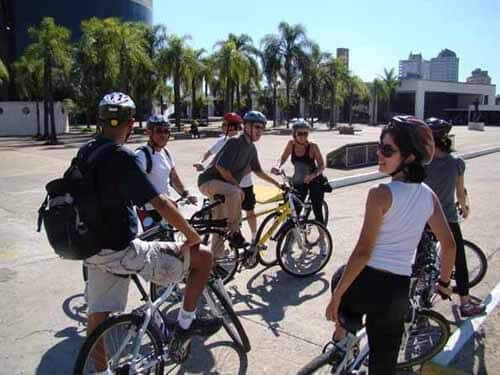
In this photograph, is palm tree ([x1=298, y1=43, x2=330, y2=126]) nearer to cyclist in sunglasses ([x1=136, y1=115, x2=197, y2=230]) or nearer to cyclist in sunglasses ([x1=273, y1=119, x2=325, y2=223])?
cyclist in sunglasses ([x1=273, y1=119, x2=325, y2=223])

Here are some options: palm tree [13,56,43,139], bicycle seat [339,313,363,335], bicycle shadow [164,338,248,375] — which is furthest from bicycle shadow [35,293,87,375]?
palm tree [13,56,43,139]

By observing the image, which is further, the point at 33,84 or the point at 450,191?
the point at 33,84

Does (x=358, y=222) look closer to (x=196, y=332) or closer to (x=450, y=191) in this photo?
(x=450, y=191)

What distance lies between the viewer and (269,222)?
5.50m

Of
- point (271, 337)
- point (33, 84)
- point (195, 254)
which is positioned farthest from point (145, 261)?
point (33, 84)

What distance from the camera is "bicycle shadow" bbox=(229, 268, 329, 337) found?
4.53 meters

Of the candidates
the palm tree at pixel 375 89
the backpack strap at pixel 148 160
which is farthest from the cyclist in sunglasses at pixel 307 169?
the palm tree at pixel 375 89

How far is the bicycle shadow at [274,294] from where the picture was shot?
178 inches

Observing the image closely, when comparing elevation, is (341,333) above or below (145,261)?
below

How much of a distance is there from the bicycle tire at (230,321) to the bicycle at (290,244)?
5.18 ft

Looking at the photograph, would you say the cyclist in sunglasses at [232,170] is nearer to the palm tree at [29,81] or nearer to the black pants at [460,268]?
the black pants at [460,268]

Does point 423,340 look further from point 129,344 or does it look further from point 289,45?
point 289,45

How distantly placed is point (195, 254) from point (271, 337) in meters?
1.49

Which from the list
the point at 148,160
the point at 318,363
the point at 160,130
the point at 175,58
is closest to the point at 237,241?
the point at 148,160
